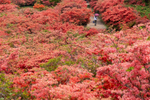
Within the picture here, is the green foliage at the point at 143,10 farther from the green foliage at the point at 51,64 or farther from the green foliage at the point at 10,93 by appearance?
the green foliage at the point at 10,93

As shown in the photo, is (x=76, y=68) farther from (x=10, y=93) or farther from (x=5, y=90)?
(x=5, y=90)

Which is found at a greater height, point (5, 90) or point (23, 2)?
point (23, 2)

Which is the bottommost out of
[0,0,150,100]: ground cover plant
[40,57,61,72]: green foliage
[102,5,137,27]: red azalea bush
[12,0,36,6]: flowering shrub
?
[40,57,61,72]: green foliage

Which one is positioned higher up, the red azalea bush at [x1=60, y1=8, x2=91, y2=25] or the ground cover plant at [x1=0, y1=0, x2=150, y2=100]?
the red azalea bush at [x1=60, y1=8, x2=91, y2=25]

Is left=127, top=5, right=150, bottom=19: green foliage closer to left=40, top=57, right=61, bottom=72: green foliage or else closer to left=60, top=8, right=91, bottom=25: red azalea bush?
left=60, top=8, right=91, bottom=25: red azalea bush

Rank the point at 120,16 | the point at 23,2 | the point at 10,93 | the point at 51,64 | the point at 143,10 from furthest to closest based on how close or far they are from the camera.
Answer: the point at 23,2
the point at 143,10
the point at 120,16
the point at 51,64
the point at 10,93

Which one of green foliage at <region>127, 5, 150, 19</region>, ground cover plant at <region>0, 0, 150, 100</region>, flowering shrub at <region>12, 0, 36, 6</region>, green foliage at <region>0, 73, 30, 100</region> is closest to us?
ground cover plant at <region>0, 0, 150, 100</region>

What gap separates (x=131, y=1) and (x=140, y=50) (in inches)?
684

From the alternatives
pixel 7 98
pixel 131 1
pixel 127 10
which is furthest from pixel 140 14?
pixel 7 98

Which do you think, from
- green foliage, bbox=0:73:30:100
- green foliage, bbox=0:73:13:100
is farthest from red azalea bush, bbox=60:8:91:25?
green foliage, bbox=0:73:30:100

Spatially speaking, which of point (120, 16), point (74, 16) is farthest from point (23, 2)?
point (120, 16)

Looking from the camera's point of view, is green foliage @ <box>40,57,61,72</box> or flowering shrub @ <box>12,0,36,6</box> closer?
green foliage @ <box>40,57,61,72</box>

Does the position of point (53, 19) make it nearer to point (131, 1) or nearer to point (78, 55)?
point (78, 55)

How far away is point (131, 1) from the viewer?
1783 cm
